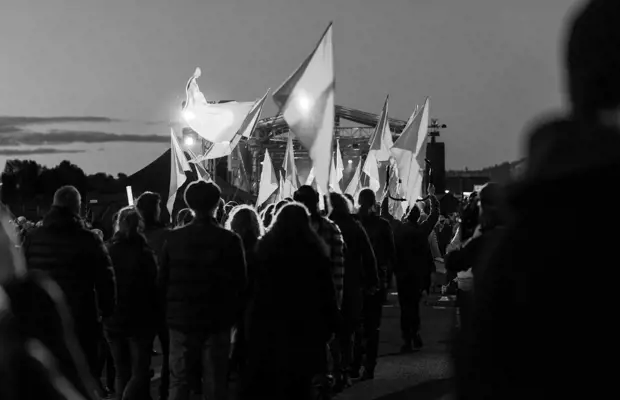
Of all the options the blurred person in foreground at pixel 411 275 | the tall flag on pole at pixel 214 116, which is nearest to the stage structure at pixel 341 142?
the tall flag on pole at pixel 214 116

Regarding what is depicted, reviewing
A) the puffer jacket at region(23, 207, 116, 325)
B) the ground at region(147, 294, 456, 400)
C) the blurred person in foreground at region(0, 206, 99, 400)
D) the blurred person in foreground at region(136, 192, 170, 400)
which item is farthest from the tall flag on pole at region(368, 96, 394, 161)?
the blurred person in foreground at region(0, 206, 99, 400)

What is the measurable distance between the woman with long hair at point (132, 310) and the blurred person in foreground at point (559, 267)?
6276 mm

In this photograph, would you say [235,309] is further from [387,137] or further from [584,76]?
[387,137]

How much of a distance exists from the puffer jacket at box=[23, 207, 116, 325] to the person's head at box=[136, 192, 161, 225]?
1523mm

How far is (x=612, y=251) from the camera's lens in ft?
5.20

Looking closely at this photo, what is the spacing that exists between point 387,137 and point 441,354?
356 inches

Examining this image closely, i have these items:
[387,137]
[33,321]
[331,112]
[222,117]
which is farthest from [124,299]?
[387,137]

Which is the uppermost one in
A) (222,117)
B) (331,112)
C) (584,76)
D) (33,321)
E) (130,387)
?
(222,117)

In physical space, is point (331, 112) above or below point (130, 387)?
above

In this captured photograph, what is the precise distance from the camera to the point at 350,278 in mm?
9703

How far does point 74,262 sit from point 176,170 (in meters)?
10.7

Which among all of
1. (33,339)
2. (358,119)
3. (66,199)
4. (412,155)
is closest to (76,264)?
(66,199)

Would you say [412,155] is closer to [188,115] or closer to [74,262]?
[188,115]

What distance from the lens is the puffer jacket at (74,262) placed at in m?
7.05
